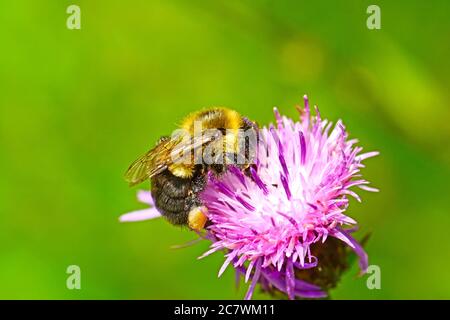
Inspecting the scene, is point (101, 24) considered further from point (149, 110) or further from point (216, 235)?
point (216, 235)

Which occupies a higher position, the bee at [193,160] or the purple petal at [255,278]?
the bee at [193,160]

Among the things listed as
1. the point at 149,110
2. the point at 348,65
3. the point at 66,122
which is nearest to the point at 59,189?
the point at 66,122

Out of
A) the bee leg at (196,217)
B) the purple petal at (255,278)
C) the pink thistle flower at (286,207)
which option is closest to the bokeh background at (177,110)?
the pink thistle flower at (286,207)

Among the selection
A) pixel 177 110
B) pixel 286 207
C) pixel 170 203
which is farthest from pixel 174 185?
pixel 177 110

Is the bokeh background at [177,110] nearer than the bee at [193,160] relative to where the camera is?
No

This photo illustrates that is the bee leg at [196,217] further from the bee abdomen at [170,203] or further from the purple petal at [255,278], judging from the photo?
the purple petal at [255,278]

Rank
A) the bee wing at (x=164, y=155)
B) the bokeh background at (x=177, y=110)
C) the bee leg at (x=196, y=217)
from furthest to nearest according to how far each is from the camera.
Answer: the bokeh background at (x=177, y=110) < the bee leg at (x=196, y=217) < the bee wing at (x=164, y=155)
